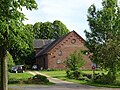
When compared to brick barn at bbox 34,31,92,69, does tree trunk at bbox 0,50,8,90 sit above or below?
below

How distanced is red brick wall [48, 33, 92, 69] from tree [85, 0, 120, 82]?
128 feet

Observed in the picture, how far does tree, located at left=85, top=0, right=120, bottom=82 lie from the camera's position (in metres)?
41.0

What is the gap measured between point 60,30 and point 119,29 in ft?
284

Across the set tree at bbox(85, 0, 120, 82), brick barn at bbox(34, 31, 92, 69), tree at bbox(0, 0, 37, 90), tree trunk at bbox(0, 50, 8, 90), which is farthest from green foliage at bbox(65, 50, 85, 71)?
tree at bbox(0, 0, 37, 90)

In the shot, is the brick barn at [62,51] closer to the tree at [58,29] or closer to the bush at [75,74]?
the bush at [75,74]

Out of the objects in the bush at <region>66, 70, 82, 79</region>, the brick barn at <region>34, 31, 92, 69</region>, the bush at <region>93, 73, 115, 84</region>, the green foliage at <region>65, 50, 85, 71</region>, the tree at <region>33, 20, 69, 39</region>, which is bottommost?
the bush at <region>93, 73, 115, 84</region>

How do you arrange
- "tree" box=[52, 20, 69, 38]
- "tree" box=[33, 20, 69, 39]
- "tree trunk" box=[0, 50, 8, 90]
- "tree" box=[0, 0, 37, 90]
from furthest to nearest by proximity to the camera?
1. "tree" box=[52, 20, 69, 38]
2. "tree" box=[33, 20, 69, 39]
3. "tree trunk" box=[0, 50, 8, 90]
4. "tree" box=[0, 0, 37, 90]

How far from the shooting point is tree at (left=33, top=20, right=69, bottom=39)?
125062 mm

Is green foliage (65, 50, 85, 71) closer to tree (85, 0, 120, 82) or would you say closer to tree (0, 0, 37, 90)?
tree (85, 0, 120, 82)

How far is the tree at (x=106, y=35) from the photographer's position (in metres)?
41.0

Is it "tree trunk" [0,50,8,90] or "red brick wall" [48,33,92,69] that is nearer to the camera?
"tree trunk" [0,50,8,90]

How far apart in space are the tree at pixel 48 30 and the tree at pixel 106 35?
81.8 meters

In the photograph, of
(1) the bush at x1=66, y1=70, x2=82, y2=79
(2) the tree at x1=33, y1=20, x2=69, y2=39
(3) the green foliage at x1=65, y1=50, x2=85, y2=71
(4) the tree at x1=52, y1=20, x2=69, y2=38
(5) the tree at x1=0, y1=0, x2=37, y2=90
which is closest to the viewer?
(5) the tree at x1=0, y1=0, x2=37, y2=90

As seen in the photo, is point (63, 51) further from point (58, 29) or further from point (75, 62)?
point (58, 29)
